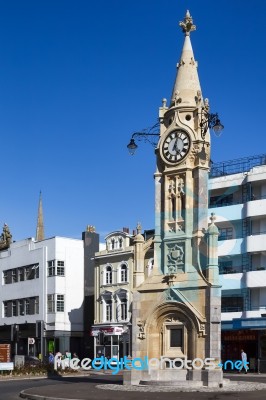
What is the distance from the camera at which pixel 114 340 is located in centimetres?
6744

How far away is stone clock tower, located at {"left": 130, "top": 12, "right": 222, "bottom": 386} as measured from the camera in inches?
1451

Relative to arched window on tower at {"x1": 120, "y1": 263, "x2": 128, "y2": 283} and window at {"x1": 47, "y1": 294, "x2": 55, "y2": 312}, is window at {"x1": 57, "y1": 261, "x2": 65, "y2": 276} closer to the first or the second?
window at {"x1": 47, "y1": 294, "x2": 55, "y2": 312}

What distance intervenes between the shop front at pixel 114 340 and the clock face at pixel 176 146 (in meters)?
29.3

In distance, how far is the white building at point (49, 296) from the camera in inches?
2832

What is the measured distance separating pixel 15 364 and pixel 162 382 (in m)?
20.8

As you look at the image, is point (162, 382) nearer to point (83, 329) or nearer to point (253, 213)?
point (253, 213)

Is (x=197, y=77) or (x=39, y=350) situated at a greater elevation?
(x=197, y=77)

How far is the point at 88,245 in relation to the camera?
247 feet

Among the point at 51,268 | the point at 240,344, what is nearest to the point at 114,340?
the point at 51,268

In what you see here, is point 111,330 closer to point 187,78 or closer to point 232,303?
point 232,303

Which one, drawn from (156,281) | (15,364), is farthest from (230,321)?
(156,281)

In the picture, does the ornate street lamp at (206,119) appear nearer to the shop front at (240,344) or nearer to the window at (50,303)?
the shop front at (240,344)

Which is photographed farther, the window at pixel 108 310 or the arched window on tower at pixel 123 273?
the window at pixel 108 310

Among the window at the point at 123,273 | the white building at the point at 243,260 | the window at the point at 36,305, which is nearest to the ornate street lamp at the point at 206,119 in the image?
the white building at the point at 243,260
